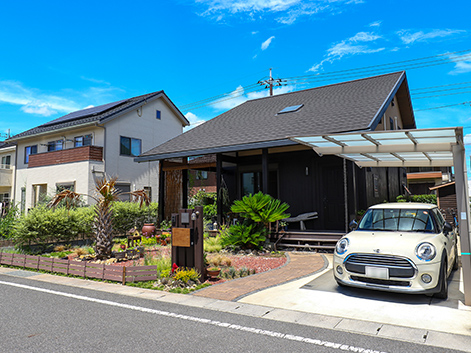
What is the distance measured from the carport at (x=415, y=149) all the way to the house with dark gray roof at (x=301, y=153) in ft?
5.14

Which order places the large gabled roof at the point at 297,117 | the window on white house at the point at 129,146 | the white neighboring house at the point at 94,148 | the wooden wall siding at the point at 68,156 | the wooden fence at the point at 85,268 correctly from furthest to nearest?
the window on white house at the point at 129,146 < the white neighboring house at the point at 94,148 < the wooden wall siding at the point at 68,156 < the large gabled roof at the point at 297,117 < the wooden fence at the point at 85,268

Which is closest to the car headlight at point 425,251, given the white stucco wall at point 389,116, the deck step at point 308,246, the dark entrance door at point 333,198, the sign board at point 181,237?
the sign board at point 181,237

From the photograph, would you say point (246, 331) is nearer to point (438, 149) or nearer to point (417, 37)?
point (438, 149)

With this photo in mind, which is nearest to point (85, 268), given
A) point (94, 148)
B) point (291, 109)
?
point (291, 109)

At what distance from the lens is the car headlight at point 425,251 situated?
4.99m

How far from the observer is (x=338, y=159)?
38.5 ft

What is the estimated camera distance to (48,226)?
10320 mm

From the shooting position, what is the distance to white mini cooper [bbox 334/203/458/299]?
4926mm

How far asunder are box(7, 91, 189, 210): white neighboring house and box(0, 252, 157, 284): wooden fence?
339 inches

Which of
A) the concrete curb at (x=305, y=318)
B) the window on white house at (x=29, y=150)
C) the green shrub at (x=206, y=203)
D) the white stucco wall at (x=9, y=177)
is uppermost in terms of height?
the window on white house at (x=29, y=150)

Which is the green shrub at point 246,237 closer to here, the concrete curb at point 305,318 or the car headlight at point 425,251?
the concrete curb at point 305,318

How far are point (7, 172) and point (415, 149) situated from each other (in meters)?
26.9

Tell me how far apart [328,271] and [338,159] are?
17.8ft

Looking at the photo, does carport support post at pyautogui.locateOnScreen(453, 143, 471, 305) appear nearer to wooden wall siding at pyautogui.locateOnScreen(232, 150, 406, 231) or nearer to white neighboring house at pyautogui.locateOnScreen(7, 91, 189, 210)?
wooden wall siding at pyautogui.locateOnScreen(232, 150, 406, 231)
